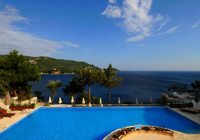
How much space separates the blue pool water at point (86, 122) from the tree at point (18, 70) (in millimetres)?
5788

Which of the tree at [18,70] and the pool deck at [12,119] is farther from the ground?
the tree at [18,70]

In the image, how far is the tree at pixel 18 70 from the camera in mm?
16125

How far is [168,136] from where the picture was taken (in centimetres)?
852

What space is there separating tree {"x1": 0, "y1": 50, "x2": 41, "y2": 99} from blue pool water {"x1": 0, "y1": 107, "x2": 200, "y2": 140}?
5788 mm

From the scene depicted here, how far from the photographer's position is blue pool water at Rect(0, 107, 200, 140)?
9.49 meters

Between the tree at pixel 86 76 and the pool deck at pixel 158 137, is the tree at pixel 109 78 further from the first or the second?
the pool deck at pixel 158 137

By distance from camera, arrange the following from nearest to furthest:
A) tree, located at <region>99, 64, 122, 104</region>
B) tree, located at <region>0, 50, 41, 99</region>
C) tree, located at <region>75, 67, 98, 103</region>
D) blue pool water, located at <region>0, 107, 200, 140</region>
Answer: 1. blue pool water, located at <region>0, 107, 200, 140</region>
2. tree, located at <region>0, 50, 41, 99</region>
3. tree, located at <region>75, 67, 98, 103</region>
4. tree, located at <region>99, 64, 122, 104</region>

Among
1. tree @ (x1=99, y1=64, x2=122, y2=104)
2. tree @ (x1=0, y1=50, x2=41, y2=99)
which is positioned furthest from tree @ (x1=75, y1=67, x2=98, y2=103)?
tree @ (x1=0, y1=50, x2=41, y2=99)

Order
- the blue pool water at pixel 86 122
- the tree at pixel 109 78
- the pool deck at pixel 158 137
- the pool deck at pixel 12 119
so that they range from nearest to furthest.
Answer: the pool deck at pixel 158 137 < the blue pool water at pixel 86 122 < the pool deck at pixel 12 119 < the tree at pixel 109 78

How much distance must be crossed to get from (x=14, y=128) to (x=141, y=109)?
51.6ft

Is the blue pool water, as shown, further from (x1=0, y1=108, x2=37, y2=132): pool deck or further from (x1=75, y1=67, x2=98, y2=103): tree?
(x1=75, y1=67, x2=98, y2=103): tree

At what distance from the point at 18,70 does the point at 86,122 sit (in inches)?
542

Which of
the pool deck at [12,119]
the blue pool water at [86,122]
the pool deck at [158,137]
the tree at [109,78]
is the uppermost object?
the tree at [109,78]

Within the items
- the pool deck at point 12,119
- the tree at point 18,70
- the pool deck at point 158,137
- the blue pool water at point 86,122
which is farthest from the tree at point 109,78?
the pool deck at point 12,119
